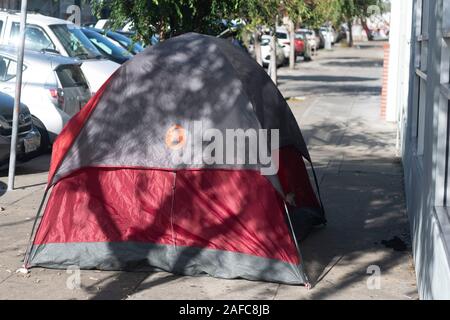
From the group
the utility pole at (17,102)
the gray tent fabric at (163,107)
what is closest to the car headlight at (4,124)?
the utility pole at (17,102)

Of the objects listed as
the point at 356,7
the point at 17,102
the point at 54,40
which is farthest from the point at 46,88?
the point at 356,7

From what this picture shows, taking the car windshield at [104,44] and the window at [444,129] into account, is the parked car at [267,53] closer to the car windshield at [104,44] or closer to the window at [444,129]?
the car windshield at [104,44]

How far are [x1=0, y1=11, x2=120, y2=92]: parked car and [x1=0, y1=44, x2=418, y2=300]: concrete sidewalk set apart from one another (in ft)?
10.4

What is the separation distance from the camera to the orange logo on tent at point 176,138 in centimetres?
729

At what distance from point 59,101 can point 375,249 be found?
6.99 metres

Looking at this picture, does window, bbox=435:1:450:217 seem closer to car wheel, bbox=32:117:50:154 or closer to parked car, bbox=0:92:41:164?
parked car, bbox=0:92:41:164

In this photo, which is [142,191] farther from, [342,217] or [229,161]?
[342,217]

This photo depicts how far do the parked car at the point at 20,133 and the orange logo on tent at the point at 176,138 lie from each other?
490cm

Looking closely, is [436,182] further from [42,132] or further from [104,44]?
[104,44]

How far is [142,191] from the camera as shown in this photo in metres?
7.49

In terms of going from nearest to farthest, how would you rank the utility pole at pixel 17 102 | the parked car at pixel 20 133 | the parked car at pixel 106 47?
the utility pole at pixel 17 102, the parked car at pixel 20 133, the parked car at pixel 106 47

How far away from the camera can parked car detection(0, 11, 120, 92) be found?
16172 mm

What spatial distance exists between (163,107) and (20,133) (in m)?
5.18

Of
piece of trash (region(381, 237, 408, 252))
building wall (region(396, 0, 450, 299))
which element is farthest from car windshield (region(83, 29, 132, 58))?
building wall (region(396, 0, 450, 299))
